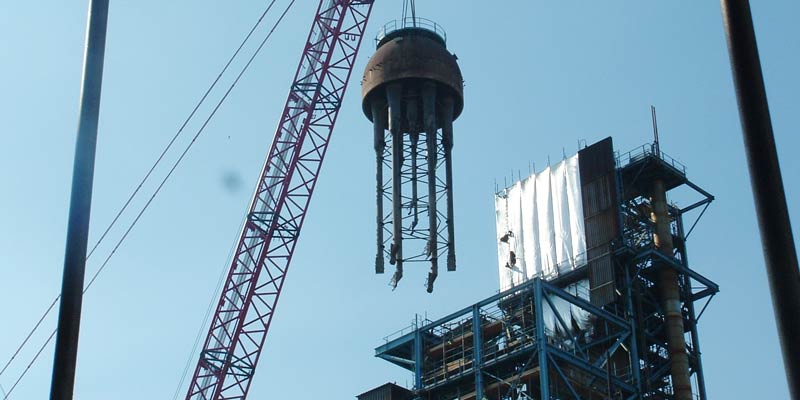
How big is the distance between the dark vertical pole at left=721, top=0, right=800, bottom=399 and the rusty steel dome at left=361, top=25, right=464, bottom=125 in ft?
195

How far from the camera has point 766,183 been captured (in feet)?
42.4

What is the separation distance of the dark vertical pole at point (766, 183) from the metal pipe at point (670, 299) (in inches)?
2833

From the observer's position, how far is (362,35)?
91.4 m

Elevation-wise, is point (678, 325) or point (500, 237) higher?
point (500, 237)

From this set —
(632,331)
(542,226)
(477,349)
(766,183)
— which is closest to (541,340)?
(477,349)

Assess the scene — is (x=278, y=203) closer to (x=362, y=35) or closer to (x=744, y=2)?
(x=362, y=35)

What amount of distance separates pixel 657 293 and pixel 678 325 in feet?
11.9

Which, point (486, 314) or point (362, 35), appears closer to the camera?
point (486, 314)

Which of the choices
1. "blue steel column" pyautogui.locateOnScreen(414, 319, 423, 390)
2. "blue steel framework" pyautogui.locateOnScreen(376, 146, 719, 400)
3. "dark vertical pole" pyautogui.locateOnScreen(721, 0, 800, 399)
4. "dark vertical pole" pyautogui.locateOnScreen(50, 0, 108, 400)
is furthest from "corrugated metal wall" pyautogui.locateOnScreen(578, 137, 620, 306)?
"dark vertical pole" pyautogui.locateOnScreen(721, 0, 800, 399)

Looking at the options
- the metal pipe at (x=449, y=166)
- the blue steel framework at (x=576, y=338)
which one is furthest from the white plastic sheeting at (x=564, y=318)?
the metal pipe at (x=449, y=166)

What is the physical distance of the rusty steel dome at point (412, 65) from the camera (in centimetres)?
7319

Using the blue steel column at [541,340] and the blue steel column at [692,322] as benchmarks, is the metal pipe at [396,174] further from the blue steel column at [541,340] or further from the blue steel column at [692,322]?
the blue steel column at [692,322]

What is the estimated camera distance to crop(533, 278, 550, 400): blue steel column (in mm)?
75625

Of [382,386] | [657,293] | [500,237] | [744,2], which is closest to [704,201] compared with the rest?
→ [657,293]
